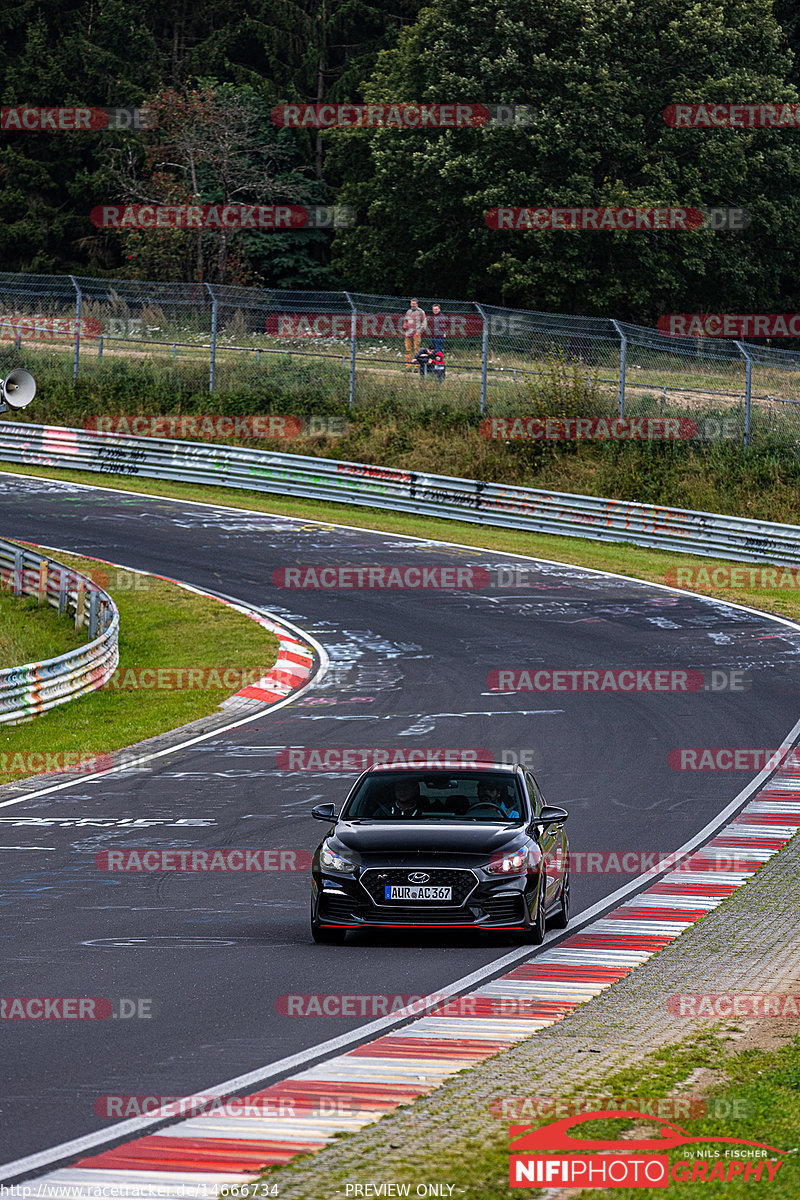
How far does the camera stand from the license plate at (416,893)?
36.4 feet

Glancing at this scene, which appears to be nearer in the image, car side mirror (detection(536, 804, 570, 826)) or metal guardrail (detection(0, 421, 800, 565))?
car side mirror (detection(536, 804, 570, 826))

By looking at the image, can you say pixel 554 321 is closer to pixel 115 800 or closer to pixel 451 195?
pixel 451 195

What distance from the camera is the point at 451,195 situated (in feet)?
185

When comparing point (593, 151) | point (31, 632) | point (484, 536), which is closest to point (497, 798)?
point (31, 632)

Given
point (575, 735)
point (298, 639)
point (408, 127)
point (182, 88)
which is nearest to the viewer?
point (575, 735)

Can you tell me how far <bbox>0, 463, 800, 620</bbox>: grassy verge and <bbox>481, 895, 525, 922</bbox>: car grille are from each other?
20048 millimetres

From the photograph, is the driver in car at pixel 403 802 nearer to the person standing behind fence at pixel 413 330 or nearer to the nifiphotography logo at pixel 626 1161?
the nifiphotography logo at pixel 626 1161

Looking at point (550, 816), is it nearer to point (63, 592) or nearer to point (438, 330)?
point (63, 592)

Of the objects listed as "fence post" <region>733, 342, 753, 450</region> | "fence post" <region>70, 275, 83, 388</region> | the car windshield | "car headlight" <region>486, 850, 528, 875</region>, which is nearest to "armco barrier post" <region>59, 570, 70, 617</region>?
"fence post" <region>733, 342, 753, 450</region>

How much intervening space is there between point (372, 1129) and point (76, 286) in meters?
40.1

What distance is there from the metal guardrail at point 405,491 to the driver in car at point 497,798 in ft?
77.5

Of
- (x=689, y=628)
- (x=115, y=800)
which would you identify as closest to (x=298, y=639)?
(x=689, y=628)

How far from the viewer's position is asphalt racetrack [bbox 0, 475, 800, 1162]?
883 cm

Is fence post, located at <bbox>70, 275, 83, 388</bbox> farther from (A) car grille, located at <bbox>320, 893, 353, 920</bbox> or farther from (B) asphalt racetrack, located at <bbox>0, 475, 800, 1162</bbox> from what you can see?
(A) car grille, located at <bbox>320, 893, 353, 920</bbox>
